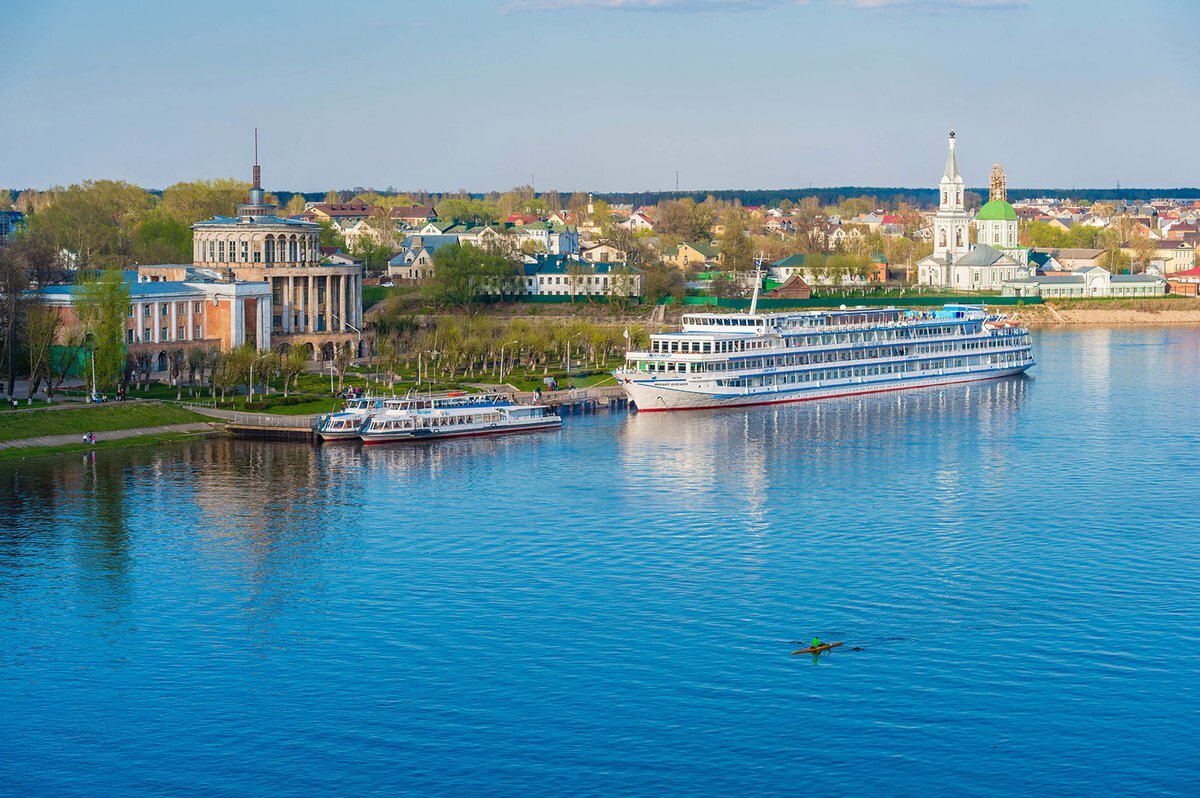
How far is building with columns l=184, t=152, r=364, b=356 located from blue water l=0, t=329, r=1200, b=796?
30.1m

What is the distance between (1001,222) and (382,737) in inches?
5239

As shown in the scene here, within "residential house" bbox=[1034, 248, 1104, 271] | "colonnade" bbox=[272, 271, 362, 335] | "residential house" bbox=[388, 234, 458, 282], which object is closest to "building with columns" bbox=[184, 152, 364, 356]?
"colonnade" bbox=[272, 271, 362, 335]

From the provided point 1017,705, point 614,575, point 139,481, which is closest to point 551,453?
point 139,481

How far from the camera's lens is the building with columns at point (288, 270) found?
84625mm

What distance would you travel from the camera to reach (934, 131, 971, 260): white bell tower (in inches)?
5886

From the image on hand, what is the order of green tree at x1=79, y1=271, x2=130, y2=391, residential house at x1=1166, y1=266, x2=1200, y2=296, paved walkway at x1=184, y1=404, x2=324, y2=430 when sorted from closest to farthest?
1. paved walkway at x1=184, y1=404, x2=324, y2=430
2. green tree at x1=79, y1=271, x2=130, y2=391
3. residential house at x1=1166, y1=266, x2=1200, y2=296

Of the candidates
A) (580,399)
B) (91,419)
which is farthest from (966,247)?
(91,419)

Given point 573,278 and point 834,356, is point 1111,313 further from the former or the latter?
point 834,356

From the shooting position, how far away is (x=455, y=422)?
60344 mm

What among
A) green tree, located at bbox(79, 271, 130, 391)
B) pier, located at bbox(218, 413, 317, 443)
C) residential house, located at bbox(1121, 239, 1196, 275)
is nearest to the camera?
pier, located at bbox(218, 413, 317, 443)

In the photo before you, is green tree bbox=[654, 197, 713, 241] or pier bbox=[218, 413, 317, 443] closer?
pier bbox=[218, 413, 317, 443]

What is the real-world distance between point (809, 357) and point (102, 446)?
33078mm

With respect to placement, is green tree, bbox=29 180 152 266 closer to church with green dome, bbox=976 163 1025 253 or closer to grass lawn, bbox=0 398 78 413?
grass lawn, bbox=0 398 78 413

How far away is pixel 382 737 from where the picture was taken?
27750mm
